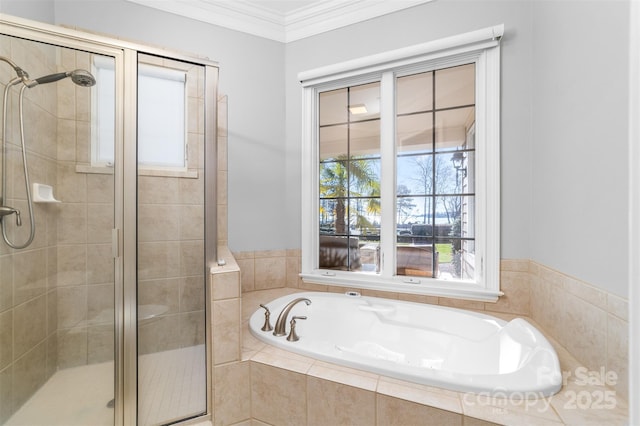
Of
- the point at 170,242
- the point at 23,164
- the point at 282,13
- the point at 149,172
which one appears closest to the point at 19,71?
the point at 23,164

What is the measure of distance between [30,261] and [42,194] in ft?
0.96

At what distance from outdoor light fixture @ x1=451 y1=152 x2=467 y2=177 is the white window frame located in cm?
9

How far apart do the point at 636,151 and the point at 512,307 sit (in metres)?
1.57

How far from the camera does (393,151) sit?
207cm

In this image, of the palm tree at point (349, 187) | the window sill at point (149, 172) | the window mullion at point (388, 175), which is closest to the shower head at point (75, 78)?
the window sill at point (149, 172)

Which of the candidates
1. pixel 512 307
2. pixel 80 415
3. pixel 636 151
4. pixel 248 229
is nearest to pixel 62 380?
pixel 80 415

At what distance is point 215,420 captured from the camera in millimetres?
1253

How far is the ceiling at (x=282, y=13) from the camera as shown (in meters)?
2.06

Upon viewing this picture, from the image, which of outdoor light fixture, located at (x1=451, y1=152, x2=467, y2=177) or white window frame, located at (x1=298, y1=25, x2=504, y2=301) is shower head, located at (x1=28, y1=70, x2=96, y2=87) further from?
outdoor light fixture, located at (x1=451, y1=152, x2=467, y2=177)

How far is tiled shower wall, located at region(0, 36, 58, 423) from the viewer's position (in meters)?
1.14

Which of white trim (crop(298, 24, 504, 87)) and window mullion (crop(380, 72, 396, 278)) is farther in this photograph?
window mullion (crop(380, 72, 396, 278))

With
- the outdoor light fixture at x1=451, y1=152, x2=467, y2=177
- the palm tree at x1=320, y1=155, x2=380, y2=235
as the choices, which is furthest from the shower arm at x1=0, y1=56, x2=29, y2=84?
the outdoor light fixture at x1=451, y1=152, x2=467, y2=177

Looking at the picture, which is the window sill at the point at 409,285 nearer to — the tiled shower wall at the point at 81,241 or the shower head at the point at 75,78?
the tiled shower wall at the point at 81,241

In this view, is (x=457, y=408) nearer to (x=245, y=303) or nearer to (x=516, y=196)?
(x=516, y=196)
